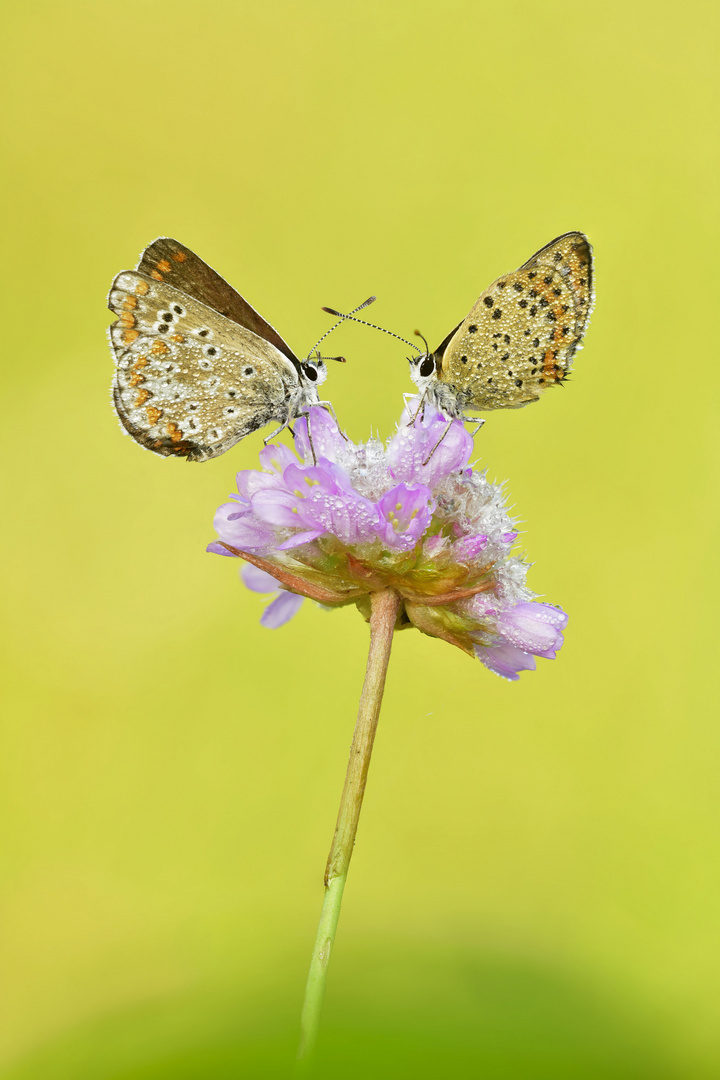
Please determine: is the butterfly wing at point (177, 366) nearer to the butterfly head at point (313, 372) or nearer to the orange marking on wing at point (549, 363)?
the butterfly head at point (313, 372)

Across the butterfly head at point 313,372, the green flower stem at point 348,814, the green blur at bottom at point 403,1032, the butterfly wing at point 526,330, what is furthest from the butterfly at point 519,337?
the green blur at bottom at point 403,1032

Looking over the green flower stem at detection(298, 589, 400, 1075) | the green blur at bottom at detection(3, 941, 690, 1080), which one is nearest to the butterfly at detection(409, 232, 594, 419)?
the green flower stem at detection(298, 589, 400, 1075)

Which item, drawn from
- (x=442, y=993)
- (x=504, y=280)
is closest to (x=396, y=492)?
(x=504, y=280)

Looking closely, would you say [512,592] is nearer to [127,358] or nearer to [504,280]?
[504,280]

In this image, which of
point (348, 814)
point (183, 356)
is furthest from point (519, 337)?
point (348, 814)

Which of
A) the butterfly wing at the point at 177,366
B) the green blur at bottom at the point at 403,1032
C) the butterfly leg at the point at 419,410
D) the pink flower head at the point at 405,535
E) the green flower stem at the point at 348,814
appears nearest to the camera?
the green blur at bottom at the point at 403,1032

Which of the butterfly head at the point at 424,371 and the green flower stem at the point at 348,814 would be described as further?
the butterfly head at the point at 424,371

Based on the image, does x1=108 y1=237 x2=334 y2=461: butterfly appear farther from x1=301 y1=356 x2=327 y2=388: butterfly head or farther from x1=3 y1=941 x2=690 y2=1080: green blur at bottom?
x1=3 y1=941 x2=690 y2=1080: green blur at bottom
